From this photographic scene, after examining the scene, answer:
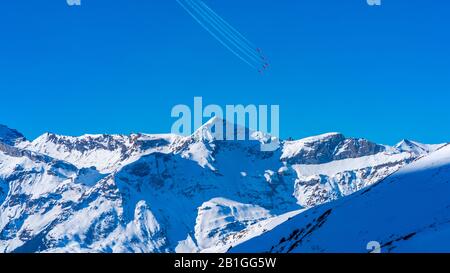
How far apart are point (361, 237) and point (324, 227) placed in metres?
24.4

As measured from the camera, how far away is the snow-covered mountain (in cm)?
13962

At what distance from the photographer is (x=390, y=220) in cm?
16250

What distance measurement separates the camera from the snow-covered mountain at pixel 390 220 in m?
140

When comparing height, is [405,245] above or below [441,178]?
below

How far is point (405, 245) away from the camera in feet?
406
